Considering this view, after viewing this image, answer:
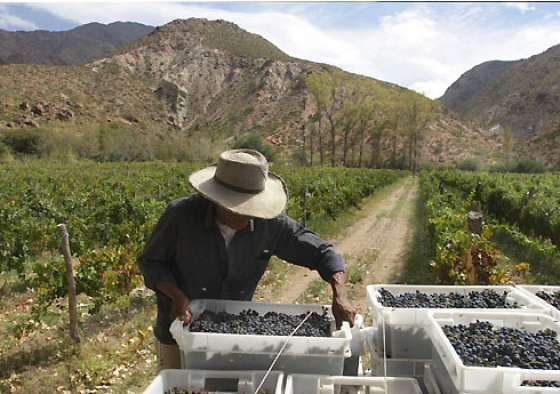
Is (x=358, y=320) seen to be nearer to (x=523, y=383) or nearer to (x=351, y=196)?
(x=523, y=383)

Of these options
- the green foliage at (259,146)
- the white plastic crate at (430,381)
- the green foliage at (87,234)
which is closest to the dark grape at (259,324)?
the white plastic crate at (430,381)

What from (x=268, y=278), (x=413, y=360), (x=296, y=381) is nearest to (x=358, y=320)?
(x=413, y=360)

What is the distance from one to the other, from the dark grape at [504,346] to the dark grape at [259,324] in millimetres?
Answer: 659

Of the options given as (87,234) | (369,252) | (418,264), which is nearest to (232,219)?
(87,234)

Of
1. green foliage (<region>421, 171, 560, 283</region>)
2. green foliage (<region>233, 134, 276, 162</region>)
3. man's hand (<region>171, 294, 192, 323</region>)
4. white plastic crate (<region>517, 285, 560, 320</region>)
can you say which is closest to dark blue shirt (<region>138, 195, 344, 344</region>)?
man's hand (<region>171, 294, 192, 323</region>)

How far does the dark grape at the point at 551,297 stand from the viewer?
2.75 metres

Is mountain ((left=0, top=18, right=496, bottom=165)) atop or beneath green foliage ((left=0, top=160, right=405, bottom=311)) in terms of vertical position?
atop

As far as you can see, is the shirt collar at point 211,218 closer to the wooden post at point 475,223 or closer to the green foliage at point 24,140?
the wooden post at point 475,223

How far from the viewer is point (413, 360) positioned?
7.89ft

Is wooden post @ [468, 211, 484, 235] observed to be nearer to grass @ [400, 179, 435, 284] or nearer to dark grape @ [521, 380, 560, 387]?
grass @ [400, 179, 435, 284]

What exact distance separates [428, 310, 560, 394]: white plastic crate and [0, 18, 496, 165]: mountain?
71424 mm

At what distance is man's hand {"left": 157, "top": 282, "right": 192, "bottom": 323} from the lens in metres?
2.51

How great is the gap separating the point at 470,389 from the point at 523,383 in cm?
22

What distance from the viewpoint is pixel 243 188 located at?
272 cm
